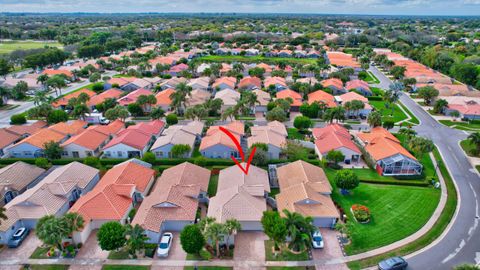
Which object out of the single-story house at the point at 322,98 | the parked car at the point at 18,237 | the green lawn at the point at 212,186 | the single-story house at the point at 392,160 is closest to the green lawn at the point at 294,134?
the single-story house at the point at 322,98

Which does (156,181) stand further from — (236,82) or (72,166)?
(236,82)

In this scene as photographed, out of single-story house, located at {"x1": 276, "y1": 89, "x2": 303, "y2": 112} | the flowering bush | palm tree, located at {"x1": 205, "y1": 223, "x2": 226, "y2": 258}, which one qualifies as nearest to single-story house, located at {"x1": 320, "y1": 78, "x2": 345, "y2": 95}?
single-story house, located at {"x1": 276, "y1": 89, "x2": 303, "y2": 112}

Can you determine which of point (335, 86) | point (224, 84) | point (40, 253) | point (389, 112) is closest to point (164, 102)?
point (224, 84)

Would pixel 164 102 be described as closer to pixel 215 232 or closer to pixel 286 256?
pixel 215 232

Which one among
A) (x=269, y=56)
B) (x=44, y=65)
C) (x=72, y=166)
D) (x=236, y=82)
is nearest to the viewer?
(x=72, y=166)

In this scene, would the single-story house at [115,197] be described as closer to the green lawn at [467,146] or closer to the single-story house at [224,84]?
the single-story house at [224,84]

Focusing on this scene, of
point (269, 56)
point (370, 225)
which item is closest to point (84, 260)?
point (370, 225)

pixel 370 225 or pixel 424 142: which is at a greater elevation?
pixel 424 142
